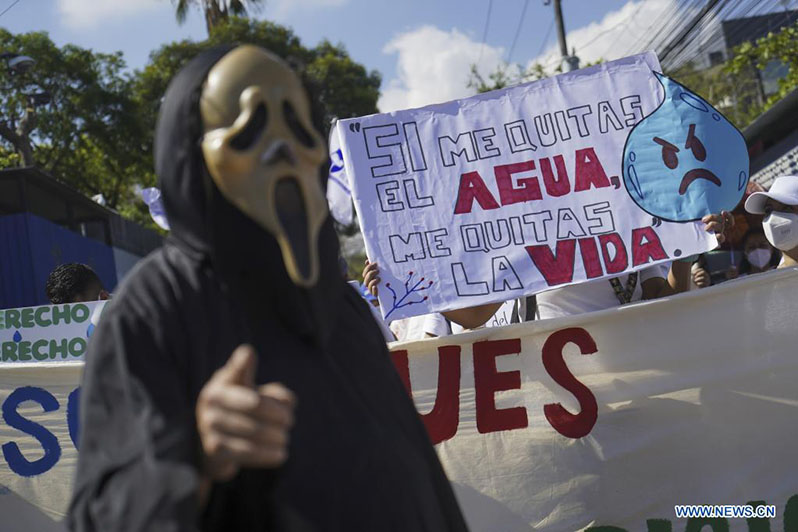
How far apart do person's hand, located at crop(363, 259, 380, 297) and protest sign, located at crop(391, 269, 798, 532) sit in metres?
0.35

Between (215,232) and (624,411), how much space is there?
291 centimetres

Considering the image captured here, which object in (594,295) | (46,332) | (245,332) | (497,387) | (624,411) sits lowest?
(624,411)

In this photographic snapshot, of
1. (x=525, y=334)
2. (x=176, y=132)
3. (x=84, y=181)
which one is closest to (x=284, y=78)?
(x=176, y=132)

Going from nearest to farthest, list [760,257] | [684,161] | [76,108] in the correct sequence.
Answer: [684,161], [760,257], [76,108]

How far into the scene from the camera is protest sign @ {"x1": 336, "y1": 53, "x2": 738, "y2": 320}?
4.25 meters

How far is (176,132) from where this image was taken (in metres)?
1.52

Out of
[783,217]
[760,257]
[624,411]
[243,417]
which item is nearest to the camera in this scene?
[243,417]

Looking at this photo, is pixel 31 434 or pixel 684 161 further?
pixel 31 434

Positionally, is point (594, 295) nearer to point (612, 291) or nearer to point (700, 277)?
point (612, 291)

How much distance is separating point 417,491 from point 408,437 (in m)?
0.11

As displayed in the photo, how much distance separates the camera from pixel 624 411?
4027mm

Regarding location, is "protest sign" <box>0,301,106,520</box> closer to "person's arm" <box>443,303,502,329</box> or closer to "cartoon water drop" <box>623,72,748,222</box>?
"person's arm" <box>443,303,502,329</box>

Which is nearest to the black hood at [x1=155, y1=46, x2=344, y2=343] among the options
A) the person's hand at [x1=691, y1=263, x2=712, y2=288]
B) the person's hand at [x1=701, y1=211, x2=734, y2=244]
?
the person's hand at [x1=701, y1=211, x2=734, y2=244]

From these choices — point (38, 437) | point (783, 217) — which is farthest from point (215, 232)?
point (783, 217)
